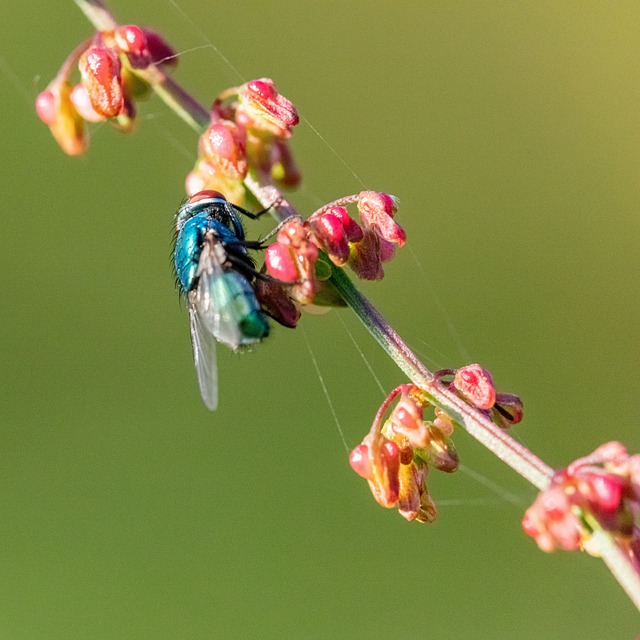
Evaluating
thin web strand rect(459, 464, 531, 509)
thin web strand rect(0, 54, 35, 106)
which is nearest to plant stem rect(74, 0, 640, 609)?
thin web strand rect(459, 464, 531, 509)

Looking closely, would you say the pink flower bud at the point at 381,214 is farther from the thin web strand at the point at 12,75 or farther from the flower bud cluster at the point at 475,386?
the thin web strand at the point at 12,75

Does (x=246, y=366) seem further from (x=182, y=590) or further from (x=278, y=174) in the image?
(x=278, y=174)

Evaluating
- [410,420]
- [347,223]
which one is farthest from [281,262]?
[410,420]

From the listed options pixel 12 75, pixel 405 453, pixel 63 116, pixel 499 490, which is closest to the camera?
pixel 405 453

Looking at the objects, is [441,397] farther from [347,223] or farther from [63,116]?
[63,116]

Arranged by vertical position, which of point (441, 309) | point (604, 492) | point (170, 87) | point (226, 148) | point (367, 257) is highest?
point (441, 309)

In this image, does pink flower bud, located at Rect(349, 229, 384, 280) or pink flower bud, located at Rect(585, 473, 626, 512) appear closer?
pink flower bud, located at Rect(585, 473, 626, 512)

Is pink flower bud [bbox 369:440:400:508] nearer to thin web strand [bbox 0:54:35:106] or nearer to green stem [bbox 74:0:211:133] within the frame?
green stem [bbox 74:0:211:133]

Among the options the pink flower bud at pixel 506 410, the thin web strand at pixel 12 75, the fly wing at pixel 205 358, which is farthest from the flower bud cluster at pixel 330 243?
the thin web strand at pixel 12 75
